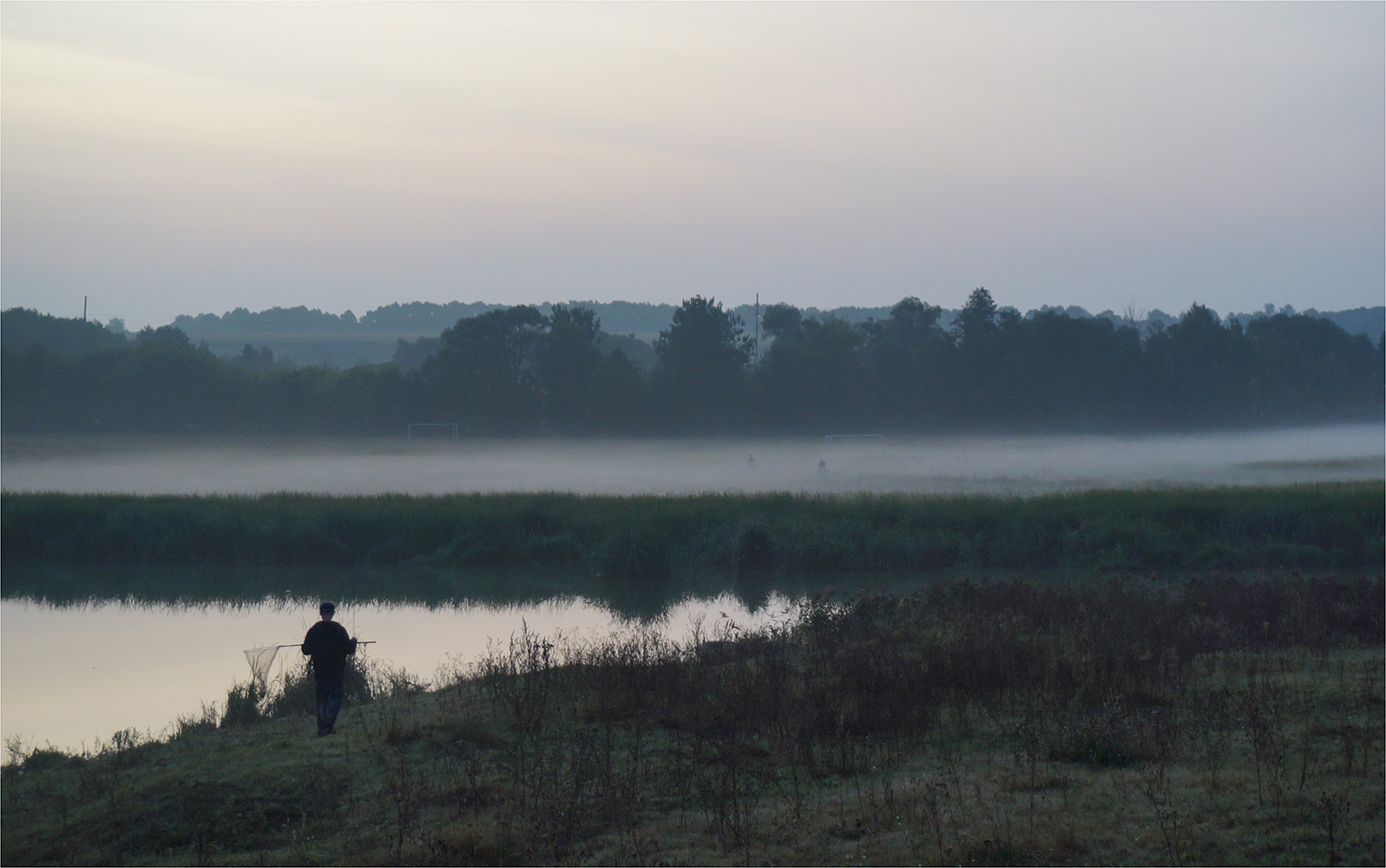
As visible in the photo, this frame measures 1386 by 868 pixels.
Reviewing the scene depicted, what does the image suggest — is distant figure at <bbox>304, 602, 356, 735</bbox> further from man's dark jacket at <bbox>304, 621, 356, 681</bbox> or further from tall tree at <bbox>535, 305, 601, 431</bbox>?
tall tree at <bbox>535, 305, 601, 431</bbox>

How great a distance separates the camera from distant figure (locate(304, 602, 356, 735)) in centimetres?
1187

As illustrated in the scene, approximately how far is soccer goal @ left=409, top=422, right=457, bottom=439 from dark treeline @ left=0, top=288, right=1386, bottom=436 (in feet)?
3.27

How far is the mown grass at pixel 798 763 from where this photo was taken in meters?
7.75

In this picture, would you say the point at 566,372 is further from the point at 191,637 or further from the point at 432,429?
the point at 191,637

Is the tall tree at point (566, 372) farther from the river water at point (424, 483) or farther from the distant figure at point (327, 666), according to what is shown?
the distant figure at point (327, 666)

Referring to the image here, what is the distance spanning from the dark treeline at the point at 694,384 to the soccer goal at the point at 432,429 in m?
1.00

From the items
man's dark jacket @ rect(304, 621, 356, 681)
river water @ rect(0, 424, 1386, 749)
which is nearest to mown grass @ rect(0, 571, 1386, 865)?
man's dark jacket @ rect(304, 621, 356, 681)

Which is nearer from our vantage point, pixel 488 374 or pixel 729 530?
pixel 729 530

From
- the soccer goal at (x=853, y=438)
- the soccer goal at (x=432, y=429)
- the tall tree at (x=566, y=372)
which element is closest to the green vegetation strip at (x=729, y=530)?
the soccer goal at (x=853, y=438)

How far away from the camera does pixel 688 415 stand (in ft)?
271

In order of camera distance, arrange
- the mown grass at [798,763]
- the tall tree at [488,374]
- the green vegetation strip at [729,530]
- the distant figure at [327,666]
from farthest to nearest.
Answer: the tall tree at [488,374] < the green vegetation strip at [729,530] < the distant figure at [327,666] < the mown grass at [798,763]

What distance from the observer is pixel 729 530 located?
31.5 meters

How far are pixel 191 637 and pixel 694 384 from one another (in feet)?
205

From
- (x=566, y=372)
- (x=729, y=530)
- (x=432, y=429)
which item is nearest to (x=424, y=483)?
(x=729, y=530)
